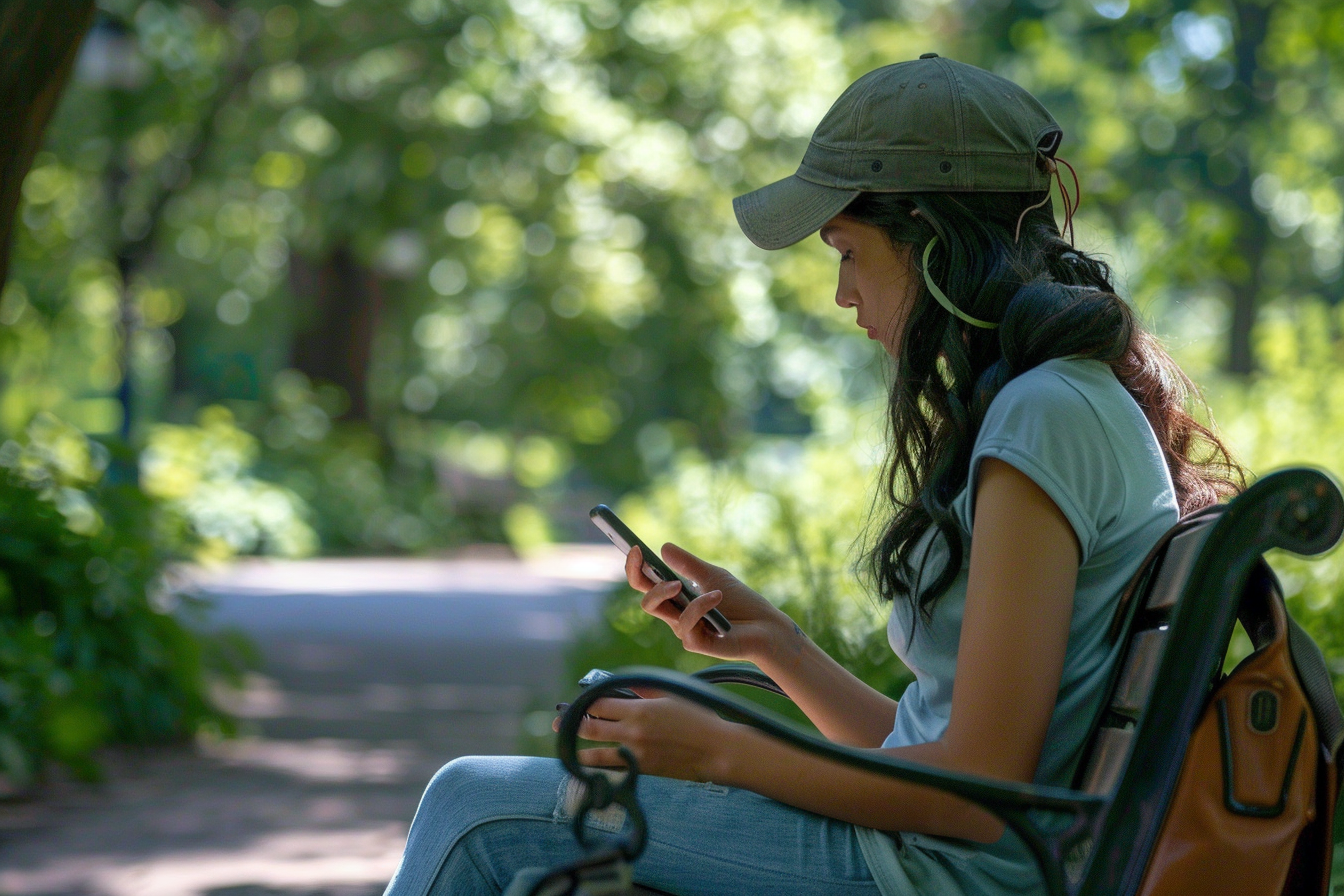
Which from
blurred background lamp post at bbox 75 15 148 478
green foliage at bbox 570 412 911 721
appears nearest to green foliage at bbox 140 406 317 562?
blurred background lamp post at bbox 75 15 148 478

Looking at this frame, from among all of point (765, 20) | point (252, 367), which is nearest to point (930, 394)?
point (765, 20)

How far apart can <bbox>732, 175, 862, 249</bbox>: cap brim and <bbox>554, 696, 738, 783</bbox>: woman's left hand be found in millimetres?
651

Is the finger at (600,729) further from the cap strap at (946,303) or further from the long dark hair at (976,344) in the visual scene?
the cap strap at (946,303)

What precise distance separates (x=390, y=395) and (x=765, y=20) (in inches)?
596

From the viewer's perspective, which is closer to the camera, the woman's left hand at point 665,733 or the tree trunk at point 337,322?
the woman's left hand at point 665,733

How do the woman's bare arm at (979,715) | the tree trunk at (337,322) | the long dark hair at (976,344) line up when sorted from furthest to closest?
the tree trunk at (337,322) → the long dark hair at (976,344) → the woman's bare arm at (979,715)

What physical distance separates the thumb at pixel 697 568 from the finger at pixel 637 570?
0.25 feet

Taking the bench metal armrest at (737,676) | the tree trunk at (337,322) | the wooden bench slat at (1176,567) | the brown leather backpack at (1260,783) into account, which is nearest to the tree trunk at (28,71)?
the bench metal armrest at (737,676)

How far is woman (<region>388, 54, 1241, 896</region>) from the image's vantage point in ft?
5.21

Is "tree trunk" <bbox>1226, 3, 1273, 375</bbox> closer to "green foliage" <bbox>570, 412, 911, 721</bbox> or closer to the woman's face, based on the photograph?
"green foliage" <bbox>570, 412, 911, 721</bbox>

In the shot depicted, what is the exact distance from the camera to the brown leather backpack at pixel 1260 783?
1.47 m

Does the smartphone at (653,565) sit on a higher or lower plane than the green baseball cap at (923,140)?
lower

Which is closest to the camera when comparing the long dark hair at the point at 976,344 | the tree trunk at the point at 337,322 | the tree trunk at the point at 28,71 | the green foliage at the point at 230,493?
the long dark hair at the point at 976,344

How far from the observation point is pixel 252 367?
95.7 feet
